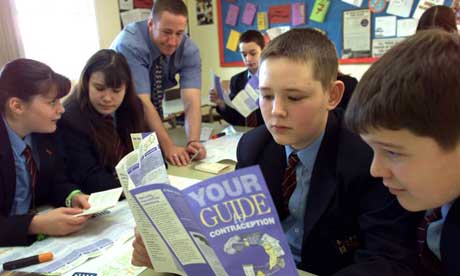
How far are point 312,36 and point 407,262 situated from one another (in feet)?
1.99

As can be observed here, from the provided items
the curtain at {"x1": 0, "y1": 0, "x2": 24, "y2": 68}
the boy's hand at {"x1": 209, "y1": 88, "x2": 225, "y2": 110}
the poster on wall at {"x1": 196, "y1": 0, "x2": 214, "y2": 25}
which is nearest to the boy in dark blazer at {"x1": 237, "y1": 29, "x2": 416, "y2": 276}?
the boy's hand at {"x1": 209, "y1": 88, "x2": 225, "y2": 110}

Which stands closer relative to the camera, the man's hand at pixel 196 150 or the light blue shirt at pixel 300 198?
the light blue shirt at pixel 300 198

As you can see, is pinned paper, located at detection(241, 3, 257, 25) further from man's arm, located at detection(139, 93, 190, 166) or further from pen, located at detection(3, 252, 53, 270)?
pen, located at detection(3, 252, 53, 270)

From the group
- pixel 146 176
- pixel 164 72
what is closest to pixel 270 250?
pixel 146 176

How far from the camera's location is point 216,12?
144 inches

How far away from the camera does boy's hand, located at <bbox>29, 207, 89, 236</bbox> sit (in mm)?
970

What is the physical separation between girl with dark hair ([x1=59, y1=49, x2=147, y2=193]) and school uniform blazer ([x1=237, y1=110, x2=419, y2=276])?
0.73 metres

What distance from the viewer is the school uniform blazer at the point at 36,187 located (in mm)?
946

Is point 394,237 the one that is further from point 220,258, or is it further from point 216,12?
point 216,12

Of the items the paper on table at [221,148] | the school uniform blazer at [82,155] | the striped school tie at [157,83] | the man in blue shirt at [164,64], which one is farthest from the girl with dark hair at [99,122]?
the striped school tie at [157,83]

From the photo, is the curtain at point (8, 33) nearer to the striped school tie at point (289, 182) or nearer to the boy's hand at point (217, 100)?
the boy's hand at point (217, 100)

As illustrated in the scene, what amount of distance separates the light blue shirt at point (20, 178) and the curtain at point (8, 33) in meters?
1.46

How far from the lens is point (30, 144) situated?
3.96ft

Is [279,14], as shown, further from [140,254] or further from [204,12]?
[140,254]
